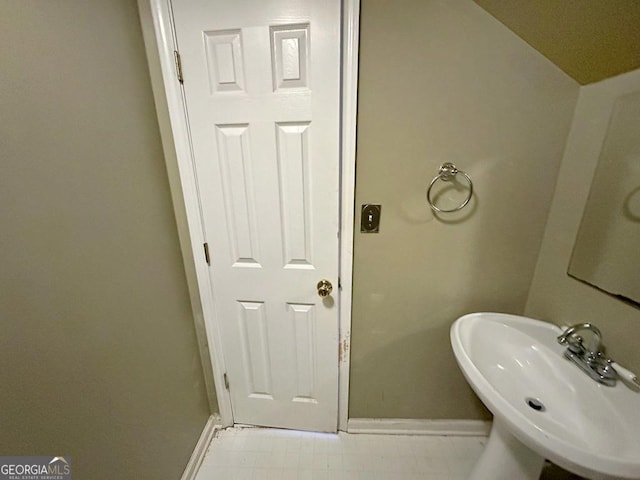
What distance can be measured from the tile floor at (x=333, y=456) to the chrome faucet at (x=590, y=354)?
803mm

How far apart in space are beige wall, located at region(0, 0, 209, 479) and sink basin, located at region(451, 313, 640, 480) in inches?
43.3

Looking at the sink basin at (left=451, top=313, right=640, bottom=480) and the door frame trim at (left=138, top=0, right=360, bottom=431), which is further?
the door frame trim at (left=138, top=0, right=360, bottom=431)

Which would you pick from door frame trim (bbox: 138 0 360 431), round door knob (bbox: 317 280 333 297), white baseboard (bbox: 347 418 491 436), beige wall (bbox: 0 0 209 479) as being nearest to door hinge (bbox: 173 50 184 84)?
door frame trim (bbox: 138 0 360 431)

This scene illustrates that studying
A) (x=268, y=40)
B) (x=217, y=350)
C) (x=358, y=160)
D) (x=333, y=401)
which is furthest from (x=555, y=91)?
(x=217, y=350)

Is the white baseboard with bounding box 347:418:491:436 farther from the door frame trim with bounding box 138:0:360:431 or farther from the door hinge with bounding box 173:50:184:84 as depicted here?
the door hinge with bounding box 173:50:184:84

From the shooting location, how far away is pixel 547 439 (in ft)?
1.82

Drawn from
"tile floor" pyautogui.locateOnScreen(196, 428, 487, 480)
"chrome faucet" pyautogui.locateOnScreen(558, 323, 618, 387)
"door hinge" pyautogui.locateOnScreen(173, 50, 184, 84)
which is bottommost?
"tile floor" pyautogui.locateOnScreen(196, 428, 487, 480)

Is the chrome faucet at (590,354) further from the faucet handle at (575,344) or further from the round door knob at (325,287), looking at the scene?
the round door knob at (325,287)

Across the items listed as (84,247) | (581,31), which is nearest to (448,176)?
(581,31)

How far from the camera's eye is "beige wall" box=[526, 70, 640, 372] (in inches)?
28.7

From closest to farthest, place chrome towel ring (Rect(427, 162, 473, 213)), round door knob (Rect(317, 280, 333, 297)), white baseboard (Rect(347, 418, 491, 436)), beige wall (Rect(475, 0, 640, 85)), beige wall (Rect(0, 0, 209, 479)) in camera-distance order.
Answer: beige wall (Rect(0, 0, 209, 479)) < beige wall (Rect(475, 0, 640, 85)) < chrome towel ring (Rect(427, 162, 473, 213)) < round door knob (Rect(317, 280, 333, 297)) < white baseboard (Rect(347, 418, 491, 436))

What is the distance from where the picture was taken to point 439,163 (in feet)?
3.02

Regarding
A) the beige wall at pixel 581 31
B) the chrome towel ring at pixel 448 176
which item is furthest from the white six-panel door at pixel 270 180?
the beige wall at pixel 581 31

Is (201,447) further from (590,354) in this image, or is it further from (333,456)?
(590,354)
